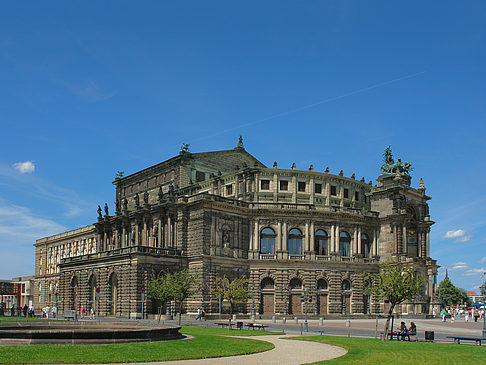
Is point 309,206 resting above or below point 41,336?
above

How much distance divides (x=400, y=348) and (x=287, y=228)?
154 feet

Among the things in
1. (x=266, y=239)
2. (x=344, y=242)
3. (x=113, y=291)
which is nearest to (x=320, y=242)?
(x=344, y=242)

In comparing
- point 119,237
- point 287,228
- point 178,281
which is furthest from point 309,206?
point 119,237

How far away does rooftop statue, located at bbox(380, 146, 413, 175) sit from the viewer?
87.6m

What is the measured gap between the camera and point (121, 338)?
A: 29.6 metres

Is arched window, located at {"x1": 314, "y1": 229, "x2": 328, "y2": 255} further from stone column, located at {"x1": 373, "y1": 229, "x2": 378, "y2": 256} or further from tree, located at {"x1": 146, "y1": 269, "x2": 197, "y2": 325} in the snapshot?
tree, located at {"x1": 146, "y1": 269, "x2": 197, "y2": 325}

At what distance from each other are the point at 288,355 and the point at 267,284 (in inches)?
1968

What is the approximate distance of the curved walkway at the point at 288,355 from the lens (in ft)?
80.6

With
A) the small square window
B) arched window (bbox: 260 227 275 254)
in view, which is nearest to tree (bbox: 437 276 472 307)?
arched window (bbox: 260 227 275 254)

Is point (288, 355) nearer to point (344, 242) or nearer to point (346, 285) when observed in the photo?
point (346, 285)

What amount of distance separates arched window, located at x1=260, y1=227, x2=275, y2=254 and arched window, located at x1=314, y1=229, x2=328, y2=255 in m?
6.10

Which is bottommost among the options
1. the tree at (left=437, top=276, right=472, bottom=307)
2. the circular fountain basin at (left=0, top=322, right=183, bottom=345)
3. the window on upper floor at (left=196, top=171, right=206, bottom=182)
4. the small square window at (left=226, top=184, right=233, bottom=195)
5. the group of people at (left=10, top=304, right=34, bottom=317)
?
the tree at (left=437, top=276, right=472, bottom=307)

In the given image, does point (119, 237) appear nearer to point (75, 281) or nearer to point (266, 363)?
point (75, 281)

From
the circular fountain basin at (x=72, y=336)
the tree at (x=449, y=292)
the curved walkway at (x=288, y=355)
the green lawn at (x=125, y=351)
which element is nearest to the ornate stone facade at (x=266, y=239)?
the circular fountain basin at (x=72, y=336)
